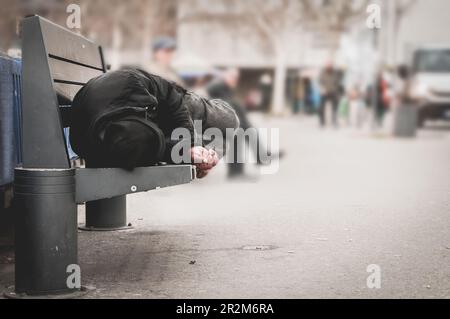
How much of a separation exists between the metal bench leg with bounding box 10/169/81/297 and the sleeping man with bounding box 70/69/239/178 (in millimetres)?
265

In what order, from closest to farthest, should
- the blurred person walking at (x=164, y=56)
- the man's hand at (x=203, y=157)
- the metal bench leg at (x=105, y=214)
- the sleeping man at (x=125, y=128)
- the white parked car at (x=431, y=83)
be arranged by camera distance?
the sleeping man at (x=125, y=128)
the man's hand at (x=203, y=157)
the metal bench leg at (x=105, y=214)
the blurred person walking at (x=164, y=56)
the white parked car at (x=431, y=83)

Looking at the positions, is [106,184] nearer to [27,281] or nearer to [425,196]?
[27,281]

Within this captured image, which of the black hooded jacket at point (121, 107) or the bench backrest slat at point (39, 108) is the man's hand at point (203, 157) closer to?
the black hooded jacket at point (121, 107)

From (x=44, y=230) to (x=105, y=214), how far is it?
252cm

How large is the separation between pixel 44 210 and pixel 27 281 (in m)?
0.41

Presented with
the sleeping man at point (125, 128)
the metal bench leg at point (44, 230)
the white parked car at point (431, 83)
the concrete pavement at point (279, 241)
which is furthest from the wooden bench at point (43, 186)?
the white parked car at point (431, 83)

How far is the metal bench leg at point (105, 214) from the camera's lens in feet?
25.5

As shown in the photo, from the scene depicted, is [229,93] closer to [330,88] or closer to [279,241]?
[279,241]

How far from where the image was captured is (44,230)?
5316 millimetres

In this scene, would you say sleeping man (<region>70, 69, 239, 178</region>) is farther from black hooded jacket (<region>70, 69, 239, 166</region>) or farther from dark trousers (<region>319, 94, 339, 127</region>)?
dark trousers (<region>319, 94, 339, 127</region>)

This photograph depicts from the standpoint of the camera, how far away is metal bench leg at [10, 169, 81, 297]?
5293mm

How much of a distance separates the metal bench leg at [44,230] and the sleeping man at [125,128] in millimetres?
265

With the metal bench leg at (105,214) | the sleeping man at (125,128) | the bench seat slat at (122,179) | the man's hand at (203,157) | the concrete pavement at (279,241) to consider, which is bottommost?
the concrete pavement at (279,241)

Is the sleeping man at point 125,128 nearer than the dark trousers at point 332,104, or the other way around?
the sleeping man at point 125,128
